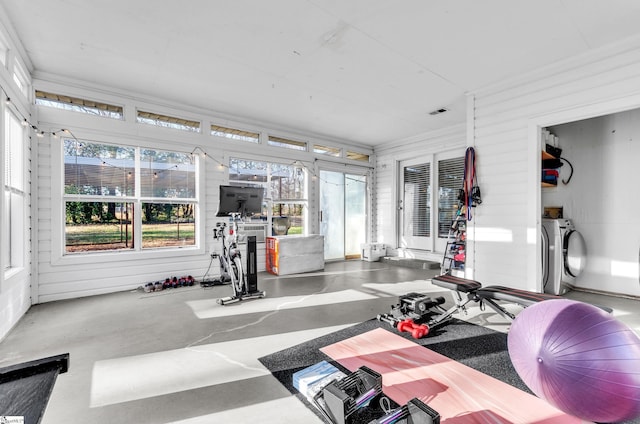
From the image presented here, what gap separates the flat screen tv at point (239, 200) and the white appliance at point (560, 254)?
432 centimetres

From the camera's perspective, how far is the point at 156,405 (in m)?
1.82

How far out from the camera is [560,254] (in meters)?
4.14

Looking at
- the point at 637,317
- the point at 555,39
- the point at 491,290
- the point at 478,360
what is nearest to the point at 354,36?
the point at 555,39

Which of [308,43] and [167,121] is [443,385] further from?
[167,121]

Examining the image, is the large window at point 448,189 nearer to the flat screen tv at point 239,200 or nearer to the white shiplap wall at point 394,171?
the white shiplap wall at point 394,171

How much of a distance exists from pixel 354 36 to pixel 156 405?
11.9ft

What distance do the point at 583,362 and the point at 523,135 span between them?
11.2 feet

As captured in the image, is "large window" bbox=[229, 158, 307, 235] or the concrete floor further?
"large window" bbox=[229, 158, 307, 235]

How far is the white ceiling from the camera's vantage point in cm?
268

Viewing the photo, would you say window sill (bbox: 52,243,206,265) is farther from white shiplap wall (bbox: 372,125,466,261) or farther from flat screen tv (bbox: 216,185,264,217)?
white shiplap wall (bbox: 372,125,466,261)

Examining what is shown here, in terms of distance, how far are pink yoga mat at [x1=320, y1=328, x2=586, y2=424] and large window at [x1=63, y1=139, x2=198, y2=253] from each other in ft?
12.3

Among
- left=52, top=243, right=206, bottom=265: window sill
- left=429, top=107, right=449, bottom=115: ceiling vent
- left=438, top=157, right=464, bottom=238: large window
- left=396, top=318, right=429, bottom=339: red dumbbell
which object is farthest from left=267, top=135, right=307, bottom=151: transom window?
left=396, top=318, right=429, bottom=339: red dumbbell

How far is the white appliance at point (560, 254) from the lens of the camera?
164 inches

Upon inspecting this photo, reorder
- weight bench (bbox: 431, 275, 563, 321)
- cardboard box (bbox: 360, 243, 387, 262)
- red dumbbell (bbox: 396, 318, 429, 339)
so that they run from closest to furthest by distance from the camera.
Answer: weight bench (bbox: 431, 275, 563, 321) → red dumbbell (bbox: 396, 318, 429, 339) → cardboard box (bbox: 360, 243, 387, 262)
